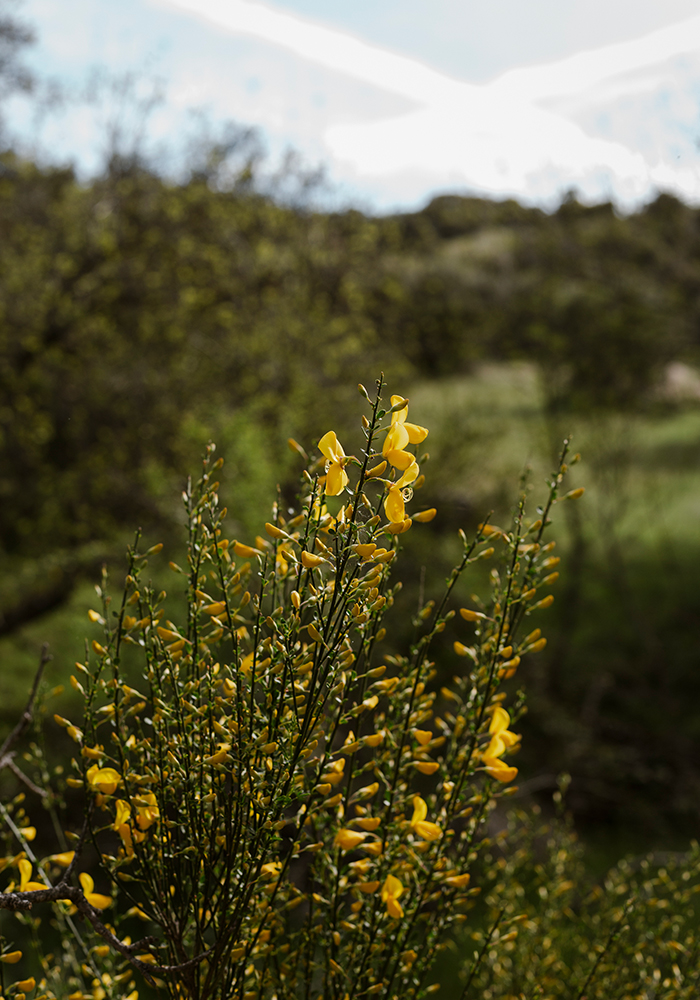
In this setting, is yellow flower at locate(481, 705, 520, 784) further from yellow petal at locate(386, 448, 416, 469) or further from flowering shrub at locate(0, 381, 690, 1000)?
yellow petal at locate(386, 448, 416, 469)

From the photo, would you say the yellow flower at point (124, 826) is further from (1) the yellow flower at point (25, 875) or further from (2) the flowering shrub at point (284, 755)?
(1) the yellow flower at point (25, 875)

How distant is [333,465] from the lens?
796 millimetres

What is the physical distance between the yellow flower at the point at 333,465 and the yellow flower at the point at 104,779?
0.46m

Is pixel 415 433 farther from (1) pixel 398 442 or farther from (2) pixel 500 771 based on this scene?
(2) pixel 500 771

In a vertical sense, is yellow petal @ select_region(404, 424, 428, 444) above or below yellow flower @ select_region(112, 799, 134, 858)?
above

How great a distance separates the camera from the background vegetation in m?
5.11

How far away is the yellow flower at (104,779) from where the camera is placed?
35.9 inches

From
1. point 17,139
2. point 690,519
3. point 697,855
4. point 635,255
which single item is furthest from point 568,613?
point 17,139

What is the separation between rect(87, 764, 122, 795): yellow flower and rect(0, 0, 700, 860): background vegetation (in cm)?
334

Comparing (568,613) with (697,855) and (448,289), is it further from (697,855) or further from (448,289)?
(448,289)

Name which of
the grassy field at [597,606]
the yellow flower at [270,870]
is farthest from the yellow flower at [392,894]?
the grassy field at [597,606]

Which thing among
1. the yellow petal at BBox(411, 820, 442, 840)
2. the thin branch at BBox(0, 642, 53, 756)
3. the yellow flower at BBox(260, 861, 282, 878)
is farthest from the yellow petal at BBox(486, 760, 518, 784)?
the thin branch at BBox(0, 642, 53, 756)

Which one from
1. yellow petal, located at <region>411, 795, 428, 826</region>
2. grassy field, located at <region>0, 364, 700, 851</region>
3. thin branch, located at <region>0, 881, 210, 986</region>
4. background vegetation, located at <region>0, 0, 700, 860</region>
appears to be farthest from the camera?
background vegetation, located at <region>0, 0, 700, 860</region>

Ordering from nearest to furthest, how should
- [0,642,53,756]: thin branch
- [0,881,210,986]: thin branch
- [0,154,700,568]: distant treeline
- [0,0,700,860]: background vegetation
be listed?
1. [0,881,210,986]: thin branch
2. [0,642,53,756]: thin branch
3. [0,0,700,860]: background vegetation
4. [0,154,700,568]: distant treeline
